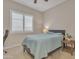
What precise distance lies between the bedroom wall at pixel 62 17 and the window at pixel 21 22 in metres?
1.21

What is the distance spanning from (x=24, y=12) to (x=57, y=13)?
6.65ft

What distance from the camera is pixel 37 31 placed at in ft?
24.8

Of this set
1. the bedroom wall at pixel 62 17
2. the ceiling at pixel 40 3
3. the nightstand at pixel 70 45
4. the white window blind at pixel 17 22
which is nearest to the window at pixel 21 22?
the white window blind at pixel 17 22

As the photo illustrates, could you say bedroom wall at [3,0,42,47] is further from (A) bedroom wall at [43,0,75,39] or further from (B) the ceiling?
(A) bedroom wall at [43,0,75,39]

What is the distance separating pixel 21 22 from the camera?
6.67 meters

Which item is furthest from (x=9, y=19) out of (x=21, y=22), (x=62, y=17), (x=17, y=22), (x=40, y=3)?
(x=62, y=17)

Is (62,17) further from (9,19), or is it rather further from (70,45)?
(9,19)

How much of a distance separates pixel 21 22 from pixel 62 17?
243cm

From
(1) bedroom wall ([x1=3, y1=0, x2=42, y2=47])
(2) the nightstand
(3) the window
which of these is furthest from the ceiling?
(2) the nightstand

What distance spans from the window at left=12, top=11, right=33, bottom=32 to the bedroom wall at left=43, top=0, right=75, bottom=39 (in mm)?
1211

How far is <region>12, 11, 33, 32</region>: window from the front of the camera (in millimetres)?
6109

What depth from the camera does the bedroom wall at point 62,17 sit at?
6.31 meters

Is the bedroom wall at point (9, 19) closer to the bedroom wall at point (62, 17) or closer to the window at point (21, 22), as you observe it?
the window at point (21, 22)

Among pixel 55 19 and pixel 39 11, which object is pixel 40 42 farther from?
pixel 39 11
